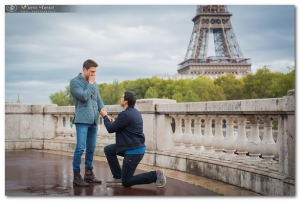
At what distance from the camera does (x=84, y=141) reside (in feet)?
18.7

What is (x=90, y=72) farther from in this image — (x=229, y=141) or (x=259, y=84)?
(x=259, y=84)

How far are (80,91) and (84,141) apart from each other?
0.77 meters

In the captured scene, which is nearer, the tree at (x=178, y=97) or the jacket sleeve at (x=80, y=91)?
the jacket sleeve at (x=80, y=91)

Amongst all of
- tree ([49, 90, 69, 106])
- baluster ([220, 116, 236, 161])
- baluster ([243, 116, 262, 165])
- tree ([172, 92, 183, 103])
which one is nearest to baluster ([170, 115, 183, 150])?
baluster ([220, 116, 236, 161])

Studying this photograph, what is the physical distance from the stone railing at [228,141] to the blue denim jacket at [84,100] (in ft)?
6.20

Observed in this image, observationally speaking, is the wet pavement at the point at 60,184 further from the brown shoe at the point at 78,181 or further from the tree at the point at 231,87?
the tree at the point at 231,87

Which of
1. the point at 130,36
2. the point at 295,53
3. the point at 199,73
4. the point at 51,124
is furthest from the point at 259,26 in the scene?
the point at 199,73

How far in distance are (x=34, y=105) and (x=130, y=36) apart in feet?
13.2

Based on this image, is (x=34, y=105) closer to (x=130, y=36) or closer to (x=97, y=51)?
(x=97, y=51)

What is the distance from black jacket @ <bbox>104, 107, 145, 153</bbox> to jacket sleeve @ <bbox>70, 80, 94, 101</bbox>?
574mm

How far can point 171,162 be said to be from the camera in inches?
283

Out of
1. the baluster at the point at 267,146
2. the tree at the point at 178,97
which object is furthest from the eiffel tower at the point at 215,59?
the baluster at the point at 267,146

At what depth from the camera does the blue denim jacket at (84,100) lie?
5.62 metres

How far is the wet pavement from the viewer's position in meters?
5.17
